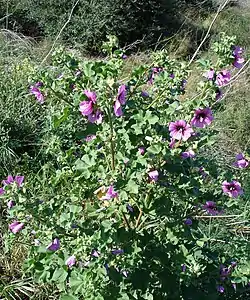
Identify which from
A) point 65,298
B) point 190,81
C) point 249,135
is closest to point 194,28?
point 190,81

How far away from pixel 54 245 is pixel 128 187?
1.07 ft

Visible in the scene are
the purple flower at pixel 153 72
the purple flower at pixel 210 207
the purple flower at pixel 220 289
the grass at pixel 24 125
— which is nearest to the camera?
the purple flower at pixel 210 207

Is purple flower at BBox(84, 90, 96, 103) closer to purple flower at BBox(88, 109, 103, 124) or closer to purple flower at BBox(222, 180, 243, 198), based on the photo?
purple flower at BBox(88, 109, 103, 124)

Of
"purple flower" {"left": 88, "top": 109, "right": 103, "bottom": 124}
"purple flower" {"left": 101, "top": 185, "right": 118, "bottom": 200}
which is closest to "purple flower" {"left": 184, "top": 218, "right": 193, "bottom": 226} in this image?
"purple flower" {"left": 101, "top": 185, "right": 118, "bottom": 200}

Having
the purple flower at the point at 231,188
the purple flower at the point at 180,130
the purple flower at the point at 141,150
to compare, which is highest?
the purple flower at the point at 180,130

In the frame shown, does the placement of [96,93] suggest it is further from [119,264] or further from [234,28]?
[234,28]

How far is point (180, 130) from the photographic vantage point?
1646mm

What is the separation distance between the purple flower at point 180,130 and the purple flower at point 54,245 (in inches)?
18.6

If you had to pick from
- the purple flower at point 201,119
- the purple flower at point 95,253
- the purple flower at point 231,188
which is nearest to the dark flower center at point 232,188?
the purple flower at point 231,188

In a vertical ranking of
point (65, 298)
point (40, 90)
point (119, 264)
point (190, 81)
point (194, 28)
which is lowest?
point (194, 28)

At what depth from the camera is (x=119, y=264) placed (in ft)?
5.75

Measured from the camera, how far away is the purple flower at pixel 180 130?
1.63m

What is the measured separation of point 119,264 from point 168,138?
411 millimetres

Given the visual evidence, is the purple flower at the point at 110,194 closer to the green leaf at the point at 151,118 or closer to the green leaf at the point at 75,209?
the green leaf at the point at 75,209
